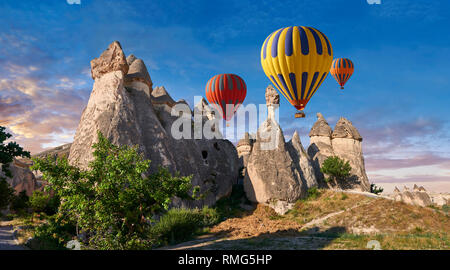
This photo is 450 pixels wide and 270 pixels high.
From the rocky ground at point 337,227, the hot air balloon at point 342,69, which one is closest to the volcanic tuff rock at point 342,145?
the hot air balloon at point 342,69

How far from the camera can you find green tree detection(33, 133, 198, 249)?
795 centimetres

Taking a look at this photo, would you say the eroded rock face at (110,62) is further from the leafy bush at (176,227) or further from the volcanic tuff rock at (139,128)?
the leafy bush at (176,227)

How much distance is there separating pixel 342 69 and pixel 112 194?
3517 cm

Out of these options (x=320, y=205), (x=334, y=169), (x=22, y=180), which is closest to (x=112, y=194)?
(x=320, y=205)

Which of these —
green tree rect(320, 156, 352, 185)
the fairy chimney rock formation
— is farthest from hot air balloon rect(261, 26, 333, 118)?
green tree rect(320, 156, 352, 185)

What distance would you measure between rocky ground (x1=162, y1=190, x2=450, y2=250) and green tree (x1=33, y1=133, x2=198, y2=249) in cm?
360

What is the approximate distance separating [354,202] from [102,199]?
58.1ft

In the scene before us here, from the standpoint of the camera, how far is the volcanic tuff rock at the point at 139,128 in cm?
1794

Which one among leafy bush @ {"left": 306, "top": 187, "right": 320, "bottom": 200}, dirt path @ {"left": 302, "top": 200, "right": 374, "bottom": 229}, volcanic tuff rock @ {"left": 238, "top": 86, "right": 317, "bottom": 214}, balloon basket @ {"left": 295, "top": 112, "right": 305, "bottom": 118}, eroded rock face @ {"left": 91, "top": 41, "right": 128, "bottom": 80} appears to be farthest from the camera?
leafy bush @ {"left": 306, "top": 187, "right": 320, "bottom": 200}

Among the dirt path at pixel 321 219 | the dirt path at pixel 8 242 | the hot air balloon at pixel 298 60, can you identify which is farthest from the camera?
the hot air balloon at pixel 298 60

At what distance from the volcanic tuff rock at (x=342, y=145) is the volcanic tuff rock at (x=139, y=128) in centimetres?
1255

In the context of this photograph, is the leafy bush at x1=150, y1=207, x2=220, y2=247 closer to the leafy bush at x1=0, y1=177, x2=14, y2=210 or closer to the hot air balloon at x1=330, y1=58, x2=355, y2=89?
the leafy bush at x1=0, y1=177, x2=14, y2=210
